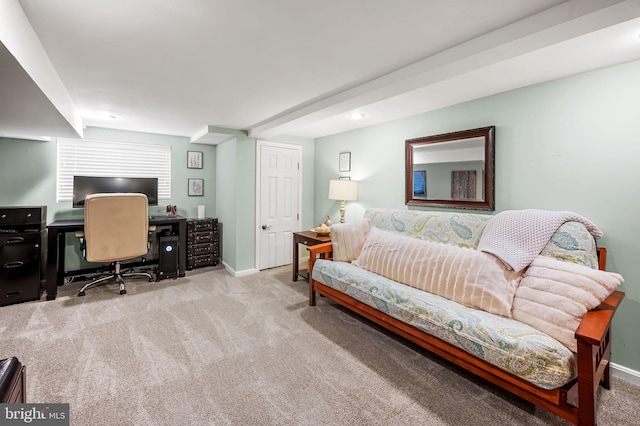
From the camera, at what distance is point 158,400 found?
1.70 metres

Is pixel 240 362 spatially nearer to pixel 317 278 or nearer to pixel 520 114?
pixel 317 278

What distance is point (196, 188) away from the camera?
4.81 meters

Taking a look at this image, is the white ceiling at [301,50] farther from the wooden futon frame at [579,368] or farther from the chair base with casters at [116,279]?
the chair base with casters at [116,279]

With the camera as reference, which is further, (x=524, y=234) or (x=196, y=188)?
(x=196, y=188)

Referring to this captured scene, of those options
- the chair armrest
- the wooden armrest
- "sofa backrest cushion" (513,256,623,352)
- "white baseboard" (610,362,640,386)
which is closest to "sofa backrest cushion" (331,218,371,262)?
the chair armrest

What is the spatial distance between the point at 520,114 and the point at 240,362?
10.1 ft

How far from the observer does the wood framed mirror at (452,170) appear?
102 inches

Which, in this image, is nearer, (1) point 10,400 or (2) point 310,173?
(1) point 10,400

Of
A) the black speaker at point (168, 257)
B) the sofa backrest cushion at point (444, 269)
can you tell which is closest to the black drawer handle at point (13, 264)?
the black speaker at point (168, 257)

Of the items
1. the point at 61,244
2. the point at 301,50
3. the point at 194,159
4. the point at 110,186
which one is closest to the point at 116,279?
the point at 61,244

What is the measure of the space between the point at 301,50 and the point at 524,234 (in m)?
2.08

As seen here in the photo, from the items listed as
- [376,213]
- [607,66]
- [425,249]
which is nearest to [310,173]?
[376,213]

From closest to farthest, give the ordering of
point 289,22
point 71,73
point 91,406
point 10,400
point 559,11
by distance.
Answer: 1. point 10,400
2. point 559,11
3. point 289,22
4. point 91,406
5. point 71,73

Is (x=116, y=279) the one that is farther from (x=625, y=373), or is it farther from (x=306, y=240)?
(x=625, y=373)
